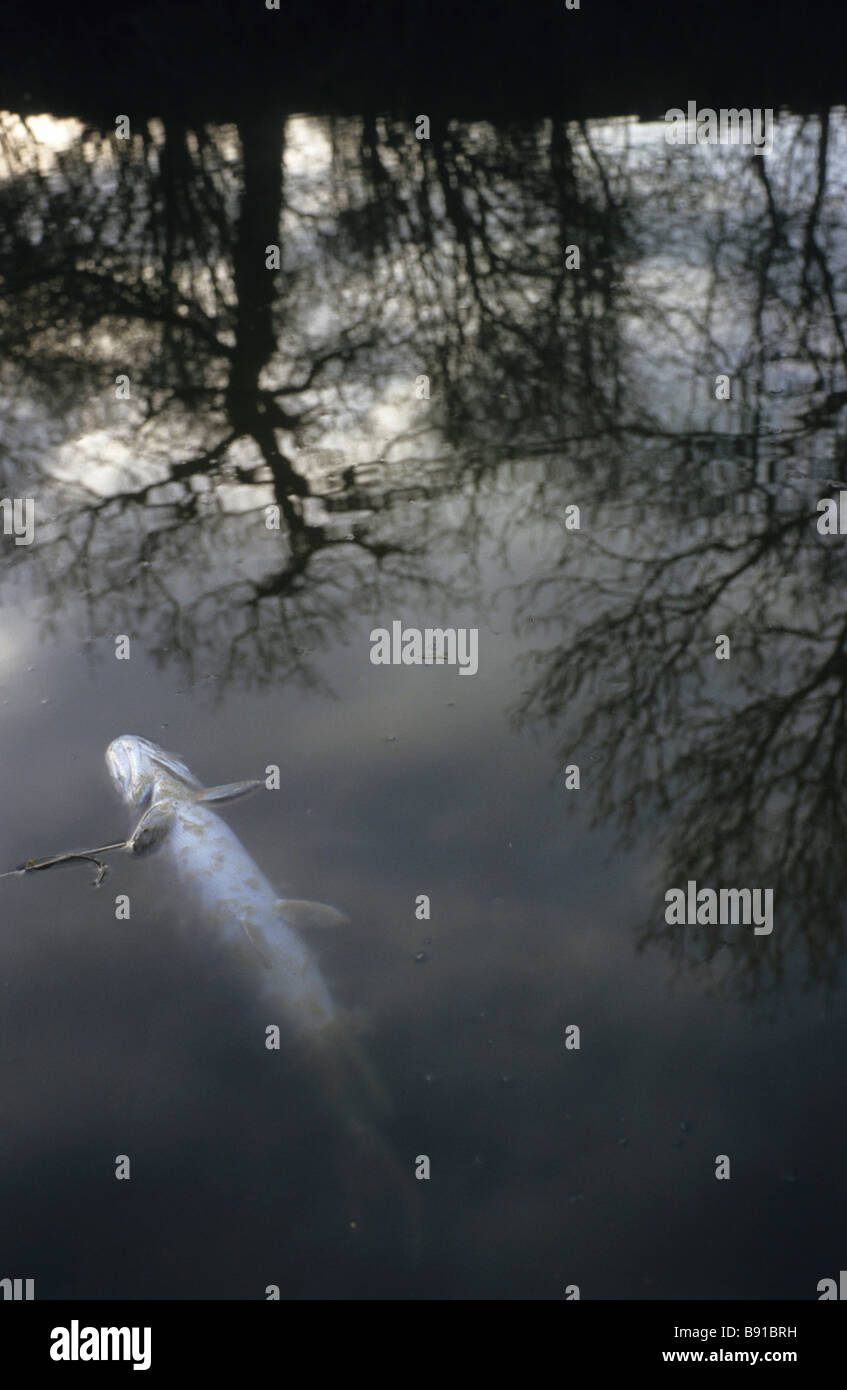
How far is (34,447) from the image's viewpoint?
902 cm

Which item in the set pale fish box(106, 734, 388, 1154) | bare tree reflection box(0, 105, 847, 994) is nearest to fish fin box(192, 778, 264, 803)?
pale fish box(106, 734, 388, 1154)

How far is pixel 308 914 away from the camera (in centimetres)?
500

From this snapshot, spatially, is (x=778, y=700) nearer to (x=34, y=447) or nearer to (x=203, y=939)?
(x=203, y=939)

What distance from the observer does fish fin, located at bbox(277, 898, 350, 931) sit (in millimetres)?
4968

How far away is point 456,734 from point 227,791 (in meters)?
1.19

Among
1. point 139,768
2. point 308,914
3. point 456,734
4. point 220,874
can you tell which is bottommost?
point 308,914

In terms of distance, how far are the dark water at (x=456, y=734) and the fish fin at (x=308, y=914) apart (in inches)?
3.9

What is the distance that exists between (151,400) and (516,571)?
4.04 metres

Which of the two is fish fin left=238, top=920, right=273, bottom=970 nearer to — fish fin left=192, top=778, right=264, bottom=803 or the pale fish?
the pale fish

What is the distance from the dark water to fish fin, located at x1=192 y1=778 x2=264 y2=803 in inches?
3.4

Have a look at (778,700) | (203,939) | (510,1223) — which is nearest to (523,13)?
(778,700)

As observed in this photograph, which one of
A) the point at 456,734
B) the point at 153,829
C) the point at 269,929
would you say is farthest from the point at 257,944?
the point at 456,734

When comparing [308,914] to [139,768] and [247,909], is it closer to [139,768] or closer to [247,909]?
[247,909]

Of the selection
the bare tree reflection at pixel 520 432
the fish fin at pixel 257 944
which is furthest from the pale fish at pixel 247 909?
the bare tree reflection at pixel 520 432
